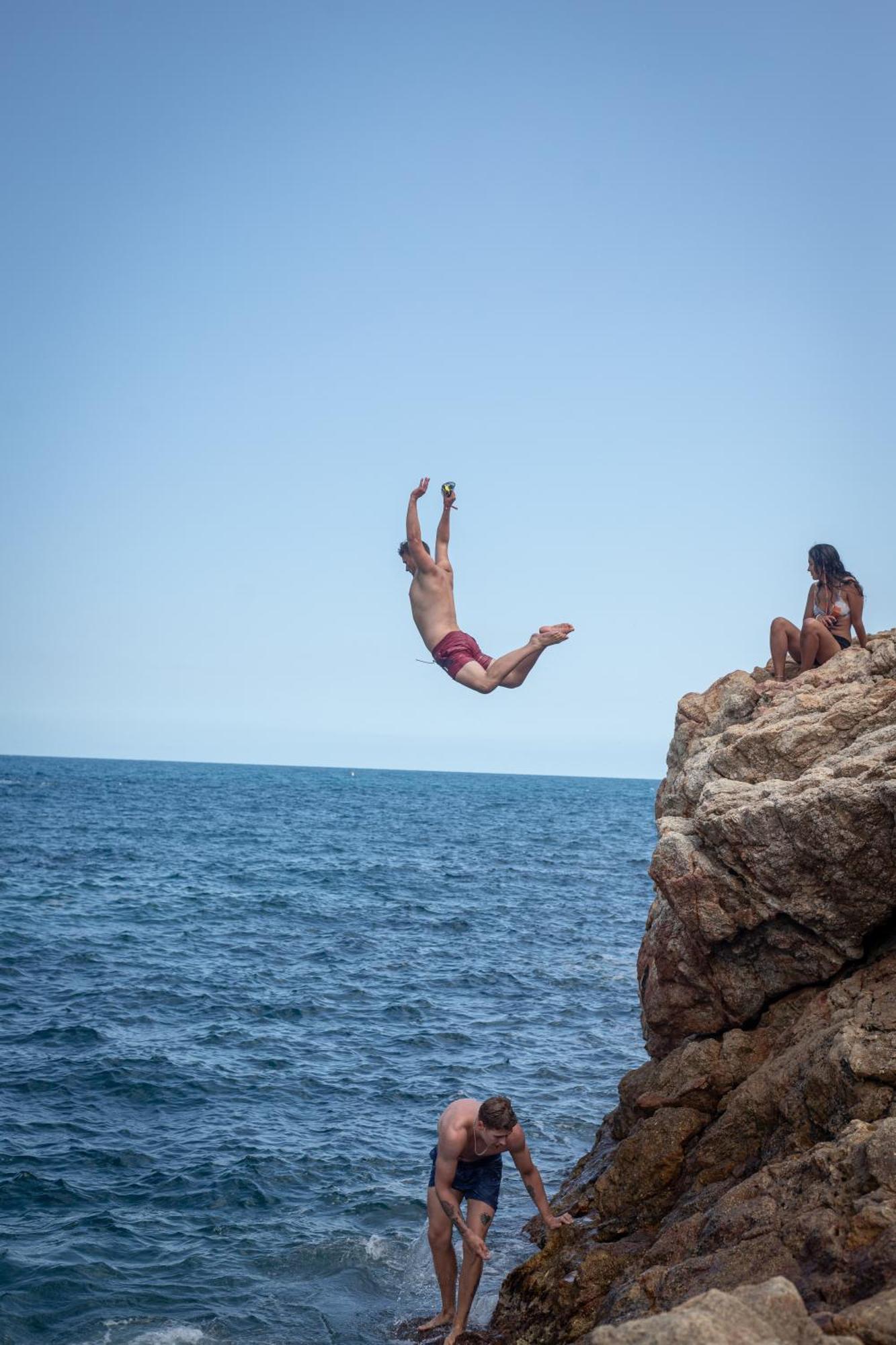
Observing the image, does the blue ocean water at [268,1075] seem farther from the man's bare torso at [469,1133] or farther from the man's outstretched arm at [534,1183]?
the man's bare torso at [469,1133]

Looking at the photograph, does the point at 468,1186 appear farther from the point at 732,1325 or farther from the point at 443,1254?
the point at 732,1325

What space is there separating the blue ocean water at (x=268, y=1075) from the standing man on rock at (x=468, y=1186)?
63cm

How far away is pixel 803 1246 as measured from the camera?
17.8ft

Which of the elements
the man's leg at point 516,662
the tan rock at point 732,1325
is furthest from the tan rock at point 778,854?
the tan rock at point 732,1325

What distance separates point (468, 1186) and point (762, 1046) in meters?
2.78

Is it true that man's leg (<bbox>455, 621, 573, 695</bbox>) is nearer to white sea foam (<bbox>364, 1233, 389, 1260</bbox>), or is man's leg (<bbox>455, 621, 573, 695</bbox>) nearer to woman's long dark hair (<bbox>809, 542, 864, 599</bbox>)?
woman's long dark hair (<bbox>809, 542, 864, 599</bbox>)

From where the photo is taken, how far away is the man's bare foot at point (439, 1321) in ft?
30.2

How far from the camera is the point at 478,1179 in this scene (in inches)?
363

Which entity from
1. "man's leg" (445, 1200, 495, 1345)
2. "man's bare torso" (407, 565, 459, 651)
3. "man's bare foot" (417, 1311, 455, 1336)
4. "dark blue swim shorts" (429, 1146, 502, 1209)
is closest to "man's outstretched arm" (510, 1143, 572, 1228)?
"dark blue swim shorts" (429, 1146, 502, 1209)

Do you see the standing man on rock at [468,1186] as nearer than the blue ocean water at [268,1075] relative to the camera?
Yes

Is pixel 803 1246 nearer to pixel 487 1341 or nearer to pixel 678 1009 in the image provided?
pixel 487 1341

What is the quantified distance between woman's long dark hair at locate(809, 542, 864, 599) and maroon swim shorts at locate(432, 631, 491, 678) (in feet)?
13.6

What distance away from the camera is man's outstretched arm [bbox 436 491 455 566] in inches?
383

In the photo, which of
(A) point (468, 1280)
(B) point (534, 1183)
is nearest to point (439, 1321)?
(A) point (468, 1280)
